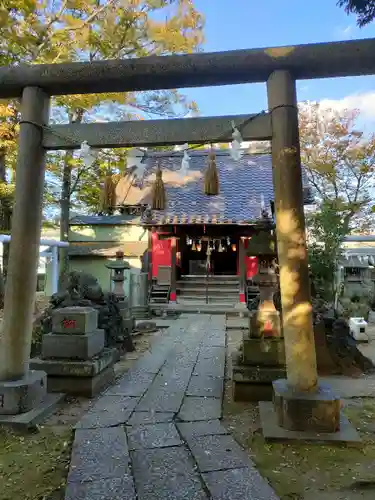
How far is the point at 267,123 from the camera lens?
3.62 metres

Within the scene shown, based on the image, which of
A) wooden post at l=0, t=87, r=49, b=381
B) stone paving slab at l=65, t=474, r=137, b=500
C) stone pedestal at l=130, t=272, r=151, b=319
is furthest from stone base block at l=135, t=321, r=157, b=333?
stone paving slab at l=65, t=474, r=137, b=500

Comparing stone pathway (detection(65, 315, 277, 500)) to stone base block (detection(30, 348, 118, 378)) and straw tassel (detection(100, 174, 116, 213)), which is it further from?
straw tassel (detection(100, 174, 116, 213))

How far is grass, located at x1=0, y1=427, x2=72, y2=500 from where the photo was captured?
2.44 m

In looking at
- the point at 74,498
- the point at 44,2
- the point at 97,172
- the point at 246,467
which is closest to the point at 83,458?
the point at 74,498

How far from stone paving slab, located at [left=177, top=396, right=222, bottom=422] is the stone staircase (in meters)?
8.40

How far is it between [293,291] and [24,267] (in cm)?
267

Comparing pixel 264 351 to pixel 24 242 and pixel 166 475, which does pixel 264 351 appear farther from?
pixel 24 242

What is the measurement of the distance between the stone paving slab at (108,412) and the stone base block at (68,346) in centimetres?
59

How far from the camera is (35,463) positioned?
282 centimetres

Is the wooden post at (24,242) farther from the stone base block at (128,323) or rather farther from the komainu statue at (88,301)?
the stone base block at (128,323)

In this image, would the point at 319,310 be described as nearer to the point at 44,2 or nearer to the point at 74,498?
the point at 74,498

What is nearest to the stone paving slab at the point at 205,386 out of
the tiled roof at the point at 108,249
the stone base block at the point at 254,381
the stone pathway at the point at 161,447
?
the stone pathway at the point at 161,447

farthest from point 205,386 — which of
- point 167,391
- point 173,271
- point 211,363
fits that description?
point 173,271

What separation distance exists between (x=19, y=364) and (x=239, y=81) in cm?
363
